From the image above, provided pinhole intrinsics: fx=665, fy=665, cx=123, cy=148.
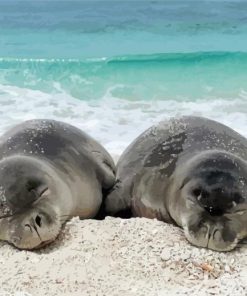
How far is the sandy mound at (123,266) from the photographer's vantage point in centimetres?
320

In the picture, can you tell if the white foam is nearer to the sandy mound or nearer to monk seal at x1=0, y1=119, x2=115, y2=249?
monk seal at x1=0, y1=119, x2=115, y2=249

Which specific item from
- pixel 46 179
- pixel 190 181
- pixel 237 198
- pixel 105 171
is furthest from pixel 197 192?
pixel 105 171

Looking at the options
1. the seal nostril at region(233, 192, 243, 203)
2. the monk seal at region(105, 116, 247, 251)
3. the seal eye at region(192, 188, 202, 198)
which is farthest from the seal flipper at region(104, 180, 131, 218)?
the seal nostril at region(233, 192, 243, 203)

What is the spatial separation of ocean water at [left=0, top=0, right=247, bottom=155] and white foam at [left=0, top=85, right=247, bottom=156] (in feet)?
0.05

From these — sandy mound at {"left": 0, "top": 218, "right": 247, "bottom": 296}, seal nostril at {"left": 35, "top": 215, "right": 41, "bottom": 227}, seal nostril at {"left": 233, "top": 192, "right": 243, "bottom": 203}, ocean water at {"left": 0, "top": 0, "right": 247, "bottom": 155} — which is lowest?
ocean water at {"left": 0, "top": 0, "right": 247, "bottom": 155}

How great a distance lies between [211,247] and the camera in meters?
3.51

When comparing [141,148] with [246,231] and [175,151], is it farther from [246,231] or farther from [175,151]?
[246,231]

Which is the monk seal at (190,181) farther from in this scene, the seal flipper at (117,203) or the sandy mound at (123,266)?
the sandy mound at (123,266)

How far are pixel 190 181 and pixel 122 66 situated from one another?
9.81 m

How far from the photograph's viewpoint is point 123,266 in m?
3.40

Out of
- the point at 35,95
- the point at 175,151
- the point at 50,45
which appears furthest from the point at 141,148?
the point at 50,45

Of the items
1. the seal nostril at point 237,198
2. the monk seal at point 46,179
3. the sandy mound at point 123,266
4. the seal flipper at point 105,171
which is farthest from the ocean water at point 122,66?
the seal nostril at point 237,198

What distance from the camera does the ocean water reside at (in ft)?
28.8

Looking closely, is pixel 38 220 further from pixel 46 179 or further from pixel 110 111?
pixel 110 111
